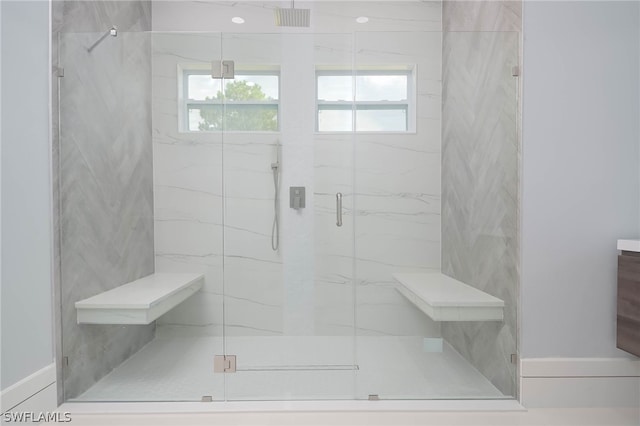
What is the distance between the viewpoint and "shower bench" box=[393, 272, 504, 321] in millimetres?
2283

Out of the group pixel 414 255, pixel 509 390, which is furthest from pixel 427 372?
pixel 414 255

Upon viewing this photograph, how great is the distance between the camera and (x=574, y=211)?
2236mm

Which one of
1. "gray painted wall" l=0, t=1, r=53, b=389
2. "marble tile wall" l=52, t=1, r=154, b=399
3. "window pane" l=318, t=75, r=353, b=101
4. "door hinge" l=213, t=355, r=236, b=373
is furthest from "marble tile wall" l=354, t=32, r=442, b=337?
"gray painted wall" l=0, t=1, r=53, b=389

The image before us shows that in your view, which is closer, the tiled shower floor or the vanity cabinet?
the vanity cabinet

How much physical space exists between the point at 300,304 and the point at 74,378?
125 centimetres

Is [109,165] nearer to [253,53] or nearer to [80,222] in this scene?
[80,222]

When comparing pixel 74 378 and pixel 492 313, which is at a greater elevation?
pixel 492 313

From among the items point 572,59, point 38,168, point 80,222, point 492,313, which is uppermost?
point 572,59

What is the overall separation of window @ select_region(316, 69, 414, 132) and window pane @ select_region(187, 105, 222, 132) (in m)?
0.54

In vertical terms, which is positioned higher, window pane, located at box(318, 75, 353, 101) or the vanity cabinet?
window pane, located at box(318, 75, 353, 101)

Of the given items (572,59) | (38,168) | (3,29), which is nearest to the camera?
(3,29)

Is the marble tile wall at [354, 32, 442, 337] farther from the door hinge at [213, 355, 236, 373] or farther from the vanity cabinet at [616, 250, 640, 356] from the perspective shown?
the vanity cabinet at [616, 250, 640, 356]

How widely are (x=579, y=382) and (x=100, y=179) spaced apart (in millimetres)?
2793

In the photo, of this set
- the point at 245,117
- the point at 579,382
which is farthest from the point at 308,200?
the point at 579,382
